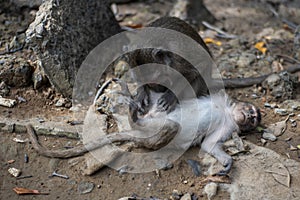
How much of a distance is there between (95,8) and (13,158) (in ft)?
7.22

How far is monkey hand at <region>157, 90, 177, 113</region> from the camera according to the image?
15.4 feet

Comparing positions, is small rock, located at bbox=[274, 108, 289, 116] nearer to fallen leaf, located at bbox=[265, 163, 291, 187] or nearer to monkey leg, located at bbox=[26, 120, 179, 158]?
fallen leaf, located at bbox=[265, 163, 291, 187]

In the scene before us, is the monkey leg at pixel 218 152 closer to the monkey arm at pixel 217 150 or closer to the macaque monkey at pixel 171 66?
the monkey arm at pixel 217 150

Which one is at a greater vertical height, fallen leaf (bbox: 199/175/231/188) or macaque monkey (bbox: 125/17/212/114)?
macaque monkey (bbox: 125/17/212/114)

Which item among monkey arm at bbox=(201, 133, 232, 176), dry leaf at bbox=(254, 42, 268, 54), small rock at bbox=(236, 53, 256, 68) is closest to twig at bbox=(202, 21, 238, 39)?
dry leaf at bbox=(254, 42, 268, 54)

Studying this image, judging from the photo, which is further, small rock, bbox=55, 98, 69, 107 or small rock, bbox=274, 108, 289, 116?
small rock, bbox=274, 108, 289, 116

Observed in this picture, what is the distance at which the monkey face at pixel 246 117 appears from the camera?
4.60m

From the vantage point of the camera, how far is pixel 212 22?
6.93 m

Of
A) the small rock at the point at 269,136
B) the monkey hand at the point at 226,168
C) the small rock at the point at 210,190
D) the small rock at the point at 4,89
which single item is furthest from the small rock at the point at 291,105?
the small rock at the point at 4,89

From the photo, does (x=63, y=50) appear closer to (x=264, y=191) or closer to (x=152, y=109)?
(x=152, y=109)

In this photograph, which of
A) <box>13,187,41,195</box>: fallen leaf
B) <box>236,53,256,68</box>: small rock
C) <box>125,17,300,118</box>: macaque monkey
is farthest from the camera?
<box>236,53,256,68</box>: small rock

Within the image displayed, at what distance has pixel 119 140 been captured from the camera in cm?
434

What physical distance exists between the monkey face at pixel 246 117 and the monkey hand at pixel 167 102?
61 centimetres

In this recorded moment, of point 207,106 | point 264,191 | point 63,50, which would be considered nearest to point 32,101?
point 63,50
